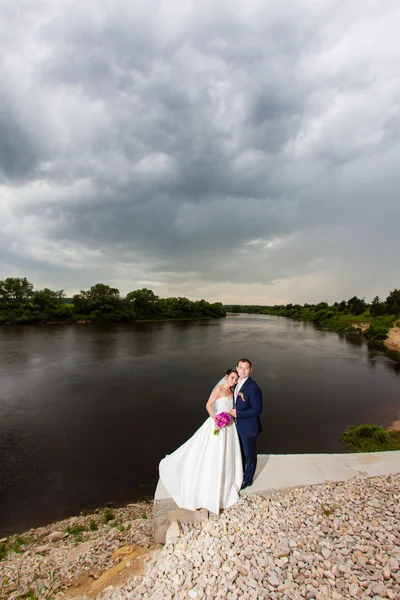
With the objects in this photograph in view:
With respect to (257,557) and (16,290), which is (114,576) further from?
(16,290)

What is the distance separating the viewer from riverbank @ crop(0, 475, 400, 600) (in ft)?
9.80

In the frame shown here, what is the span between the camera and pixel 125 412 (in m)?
13.8

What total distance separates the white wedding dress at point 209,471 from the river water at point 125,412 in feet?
14.2

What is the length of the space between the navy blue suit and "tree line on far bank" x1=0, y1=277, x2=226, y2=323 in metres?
65.0

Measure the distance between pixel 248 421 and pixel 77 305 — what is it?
72.0 meters

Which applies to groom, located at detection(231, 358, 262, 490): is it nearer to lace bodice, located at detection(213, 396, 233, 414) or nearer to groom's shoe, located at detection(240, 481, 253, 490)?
groom's shoe, located at detection(240, 481, 253, 490)

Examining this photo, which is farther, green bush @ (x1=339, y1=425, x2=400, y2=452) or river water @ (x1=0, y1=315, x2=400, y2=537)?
green bush @ (x1=339, y1=425, x2=400, y2=452)

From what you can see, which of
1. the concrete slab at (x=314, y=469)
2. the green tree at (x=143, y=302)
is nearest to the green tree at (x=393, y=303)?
the green tree at (x=143, y=302)

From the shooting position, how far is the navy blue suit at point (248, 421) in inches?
173

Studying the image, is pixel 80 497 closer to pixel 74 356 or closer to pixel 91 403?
pixel 91 403

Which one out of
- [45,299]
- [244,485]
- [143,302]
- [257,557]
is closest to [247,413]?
[244,485]

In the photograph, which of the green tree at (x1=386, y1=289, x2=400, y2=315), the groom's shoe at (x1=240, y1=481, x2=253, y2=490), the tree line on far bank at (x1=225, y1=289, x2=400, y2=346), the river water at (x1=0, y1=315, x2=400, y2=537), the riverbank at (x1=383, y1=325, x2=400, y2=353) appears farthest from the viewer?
the green tree at (x1=386, y1=289, x2=400, y2=315)

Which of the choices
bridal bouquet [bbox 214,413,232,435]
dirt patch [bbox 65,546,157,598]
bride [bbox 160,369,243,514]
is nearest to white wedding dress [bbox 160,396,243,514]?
bride [bbox 160,369,243,514]

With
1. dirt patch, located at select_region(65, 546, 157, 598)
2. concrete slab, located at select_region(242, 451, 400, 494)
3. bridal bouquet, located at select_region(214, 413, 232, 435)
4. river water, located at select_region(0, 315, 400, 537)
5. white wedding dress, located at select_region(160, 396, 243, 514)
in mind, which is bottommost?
river water, located at select_region(0, 315, 400, 537)
